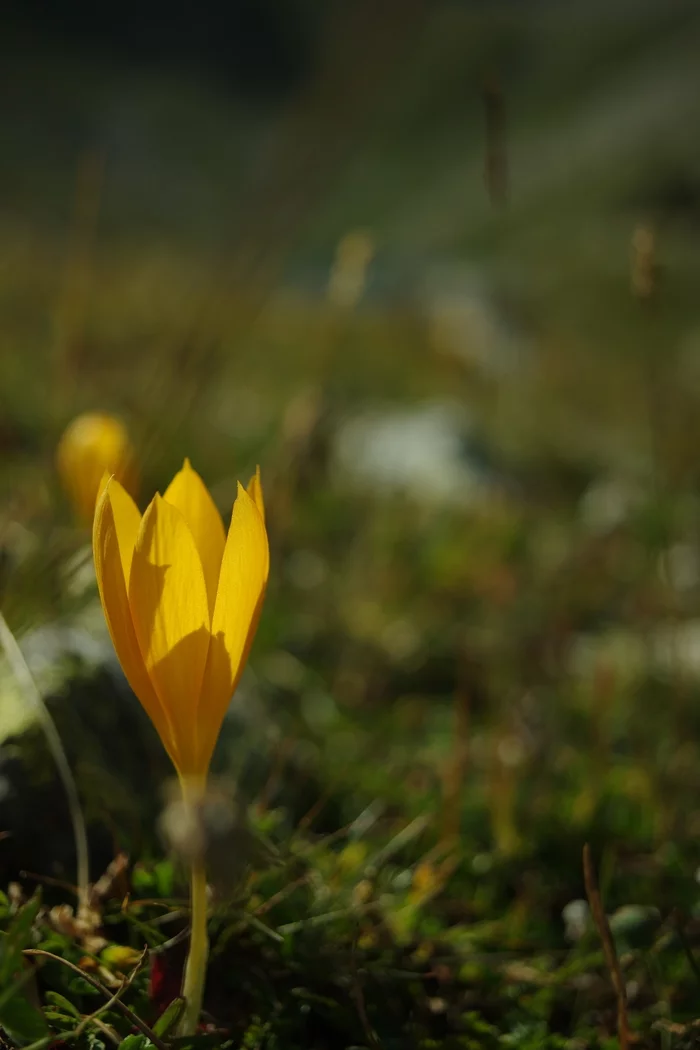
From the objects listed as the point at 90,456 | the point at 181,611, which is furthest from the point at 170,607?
the point at 90,456

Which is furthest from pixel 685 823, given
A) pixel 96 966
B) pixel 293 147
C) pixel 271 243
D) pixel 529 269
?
pixel 529 269

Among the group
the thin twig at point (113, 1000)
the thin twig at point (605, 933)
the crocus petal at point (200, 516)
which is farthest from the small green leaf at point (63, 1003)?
the thin twig at point (605, 933)

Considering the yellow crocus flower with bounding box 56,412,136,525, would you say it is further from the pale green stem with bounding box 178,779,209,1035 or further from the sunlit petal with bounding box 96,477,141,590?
the pale green stem with bounding box 178,779,209,1035

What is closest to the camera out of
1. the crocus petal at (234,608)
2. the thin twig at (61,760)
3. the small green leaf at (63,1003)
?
the crocus petal at (234,608)

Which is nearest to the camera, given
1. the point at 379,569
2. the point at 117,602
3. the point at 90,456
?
the point at 117,602

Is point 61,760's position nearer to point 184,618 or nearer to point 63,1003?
point 63,1003

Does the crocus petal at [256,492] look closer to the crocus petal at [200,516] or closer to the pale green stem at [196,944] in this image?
the crocus petal at [200,516]

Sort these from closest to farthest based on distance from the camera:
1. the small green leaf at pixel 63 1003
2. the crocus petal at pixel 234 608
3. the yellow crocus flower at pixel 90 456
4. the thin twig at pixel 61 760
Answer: the crocus petal at pixel 234 608
the small green leaf at pixel 63 1003
the thin twig at pixel 61 760
the yellow crocus flower at pixel 90 456
